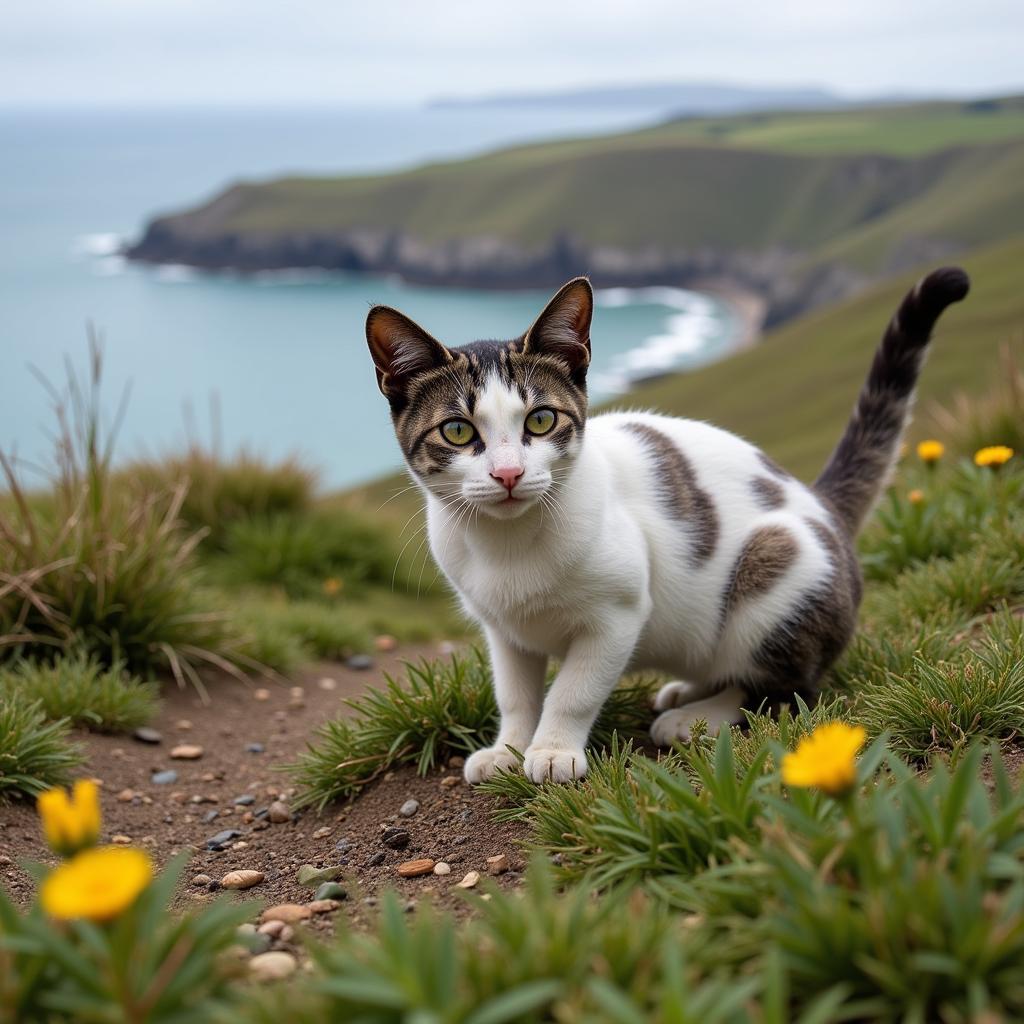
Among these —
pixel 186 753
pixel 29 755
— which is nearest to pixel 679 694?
pixel 186 753

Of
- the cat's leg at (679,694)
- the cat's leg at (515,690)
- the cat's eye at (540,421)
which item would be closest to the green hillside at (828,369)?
the cat's leg at (679,694)

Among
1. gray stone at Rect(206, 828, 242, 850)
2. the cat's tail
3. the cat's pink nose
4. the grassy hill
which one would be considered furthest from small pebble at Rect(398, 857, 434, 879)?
the grassy hill

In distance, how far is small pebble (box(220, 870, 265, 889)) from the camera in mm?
3641

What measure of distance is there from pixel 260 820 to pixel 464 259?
97.5 meters

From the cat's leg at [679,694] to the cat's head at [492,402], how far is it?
1391 millimetres

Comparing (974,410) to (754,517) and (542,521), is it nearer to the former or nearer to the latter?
(754,517)

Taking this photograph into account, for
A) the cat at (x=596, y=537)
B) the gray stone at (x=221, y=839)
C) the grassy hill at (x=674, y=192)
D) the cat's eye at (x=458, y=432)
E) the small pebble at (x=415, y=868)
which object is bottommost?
the gray stone at (x=221, y=839)

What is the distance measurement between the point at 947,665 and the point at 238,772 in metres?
3.28

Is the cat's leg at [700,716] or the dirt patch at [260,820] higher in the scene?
the cat's leg at [700,716]

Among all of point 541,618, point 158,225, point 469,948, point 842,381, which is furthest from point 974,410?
point 158,225

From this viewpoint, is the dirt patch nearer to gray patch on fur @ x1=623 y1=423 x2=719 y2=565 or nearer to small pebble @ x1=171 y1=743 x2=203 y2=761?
small pebble @ x1=171 y1=743 x2=203 y2=761

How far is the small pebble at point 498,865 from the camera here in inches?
128

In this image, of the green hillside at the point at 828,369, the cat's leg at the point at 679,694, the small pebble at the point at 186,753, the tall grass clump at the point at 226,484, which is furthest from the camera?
the green hillside at the point at 828,369

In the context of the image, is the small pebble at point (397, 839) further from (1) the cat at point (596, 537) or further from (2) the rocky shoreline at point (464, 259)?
(2) the rocky shoreline at point (464, 259)
